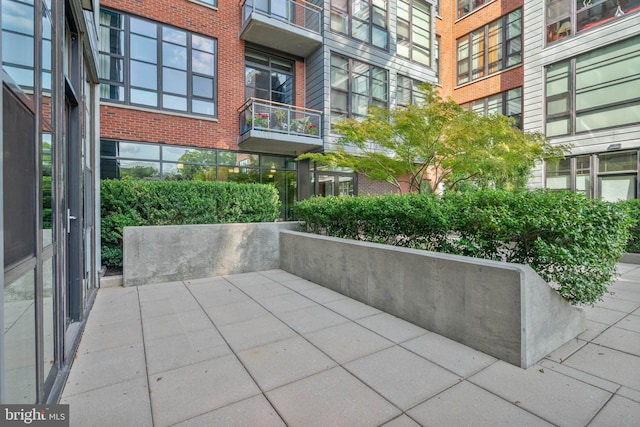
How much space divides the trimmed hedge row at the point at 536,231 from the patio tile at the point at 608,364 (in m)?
0.47

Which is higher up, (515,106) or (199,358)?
(515,106)

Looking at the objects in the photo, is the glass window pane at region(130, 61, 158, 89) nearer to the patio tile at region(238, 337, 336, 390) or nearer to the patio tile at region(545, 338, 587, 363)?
the patio tile at region(238, 337, 336, 390)

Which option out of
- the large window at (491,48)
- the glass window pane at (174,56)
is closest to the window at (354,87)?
the glass window pane at (174,56)

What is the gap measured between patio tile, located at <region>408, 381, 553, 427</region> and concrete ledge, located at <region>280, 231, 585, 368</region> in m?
0.69

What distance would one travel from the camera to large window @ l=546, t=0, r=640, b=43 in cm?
1046

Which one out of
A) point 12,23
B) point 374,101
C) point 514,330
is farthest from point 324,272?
point 374,101

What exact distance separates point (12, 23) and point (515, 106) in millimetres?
16468

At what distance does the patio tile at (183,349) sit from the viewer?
9.16 feet

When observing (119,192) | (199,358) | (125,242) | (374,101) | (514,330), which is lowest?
(199,358)

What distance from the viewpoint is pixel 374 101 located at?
12.5 meters

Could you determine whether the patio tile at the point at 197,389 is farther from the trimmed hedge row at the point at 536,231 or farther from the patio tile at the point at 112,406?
the trimmed hedge row at the point at 536,231

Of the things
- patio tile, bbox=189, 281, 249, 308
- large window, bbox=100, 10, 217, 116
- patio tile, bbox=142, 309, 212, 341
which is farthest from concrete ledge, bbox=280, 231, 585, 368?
large window, bbox=100, 10, 217, 116

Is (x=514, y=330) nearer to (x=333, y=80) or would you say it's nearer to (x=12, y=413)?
(x=12, y=413)

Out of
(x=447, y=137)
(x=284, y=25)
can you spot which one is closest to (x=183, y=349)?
(x=447, y=137)
